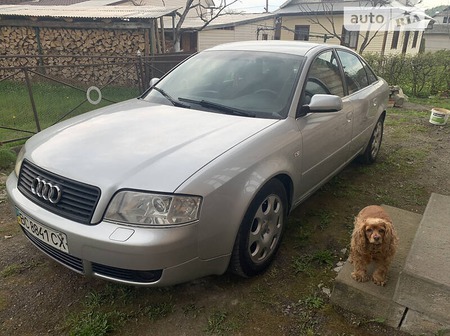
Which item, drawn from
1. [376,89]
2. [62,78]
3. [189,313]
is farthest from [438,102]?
[62,78]

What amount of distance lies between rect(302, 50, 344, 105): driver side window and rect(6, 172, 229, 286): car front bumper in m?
1.64

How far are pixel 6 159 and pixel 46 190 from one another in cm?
316

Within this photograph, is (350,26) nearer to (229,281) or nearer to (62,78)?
(62,78)

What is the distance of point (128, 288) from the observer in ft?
8.03

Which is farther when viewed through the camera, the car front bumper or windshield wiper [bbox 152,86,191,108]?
windshield wiper [bbox 152,86,191,108]

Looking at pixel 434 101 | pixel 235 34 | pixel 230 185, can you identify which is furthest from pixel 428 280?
pixel 235 34

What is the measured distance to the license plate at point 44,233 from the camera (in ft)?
6.71

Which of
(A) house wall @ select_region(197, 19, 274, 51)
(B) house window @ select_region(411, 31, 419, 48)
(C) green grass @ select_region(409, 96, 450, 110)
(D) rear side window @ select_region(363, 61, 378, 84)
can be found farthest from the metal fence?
(B) house window @ select_region(411, 31, 419, 48)

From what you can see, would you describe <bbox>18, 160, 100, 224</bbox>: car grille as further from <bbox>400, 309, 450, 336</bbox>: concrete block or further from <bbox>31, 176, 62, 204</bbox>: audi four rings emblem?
<bbox>400, 309, 450, 336</bbox>: concrete block

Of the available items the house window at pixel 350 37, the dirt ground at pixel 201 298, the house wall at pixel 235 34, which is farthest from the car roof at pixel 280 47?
the house window at pixel 350 37

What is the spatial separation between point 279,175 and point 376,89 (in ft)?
8.84

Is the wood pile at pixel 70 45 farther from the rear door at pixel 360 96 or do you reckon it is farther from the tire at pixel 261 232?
the tire at pixel 261 232

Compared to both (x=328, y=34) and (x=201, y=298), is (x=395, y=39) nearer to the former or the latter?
(x=328, y=34)

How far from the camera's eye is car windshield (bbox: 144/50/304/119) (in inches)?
113
